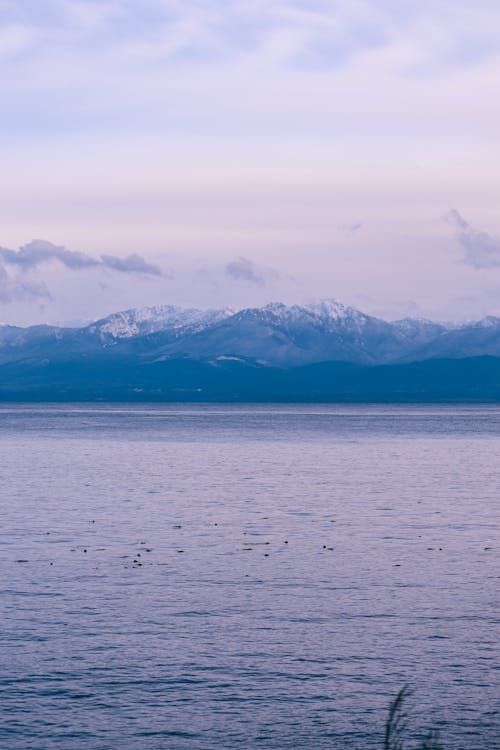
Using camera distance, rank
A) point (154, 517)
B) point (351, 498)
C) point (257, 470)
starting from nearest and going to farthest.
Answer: point (154, 517) → point (351, 498) → point (257, 470)

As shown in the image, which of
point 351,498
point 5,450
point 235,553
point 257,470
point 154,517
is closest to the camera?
point 235,553

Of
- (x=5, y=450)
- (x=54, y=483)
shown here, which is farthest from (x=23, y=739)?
(x=5, y=450)

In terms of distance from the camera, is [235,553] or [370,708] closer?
[370,708]

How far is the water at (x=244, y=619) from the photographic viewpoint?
33.5 metres

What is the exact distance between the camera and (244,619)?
44.5 m

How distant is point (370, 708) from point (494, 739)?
14.0ft

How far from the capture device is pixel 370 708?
113ft

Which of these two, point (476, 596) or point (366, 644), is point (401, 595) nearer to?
point (476, 596)

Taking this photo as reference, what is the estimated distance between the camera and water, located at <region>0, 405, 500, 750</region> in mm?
33469

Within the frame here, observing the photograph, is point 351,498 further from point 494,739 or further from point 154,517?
point 494,739

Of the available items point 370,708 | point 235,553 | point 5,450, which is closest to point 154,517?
point 235,553

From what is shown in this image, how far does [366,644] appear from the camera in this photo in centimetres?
4094

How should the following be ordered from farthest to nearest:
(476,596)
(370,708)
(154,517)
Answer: (154,517) < (476,596) < (370,708)

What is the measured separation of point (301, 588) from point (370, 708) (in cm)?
1627
